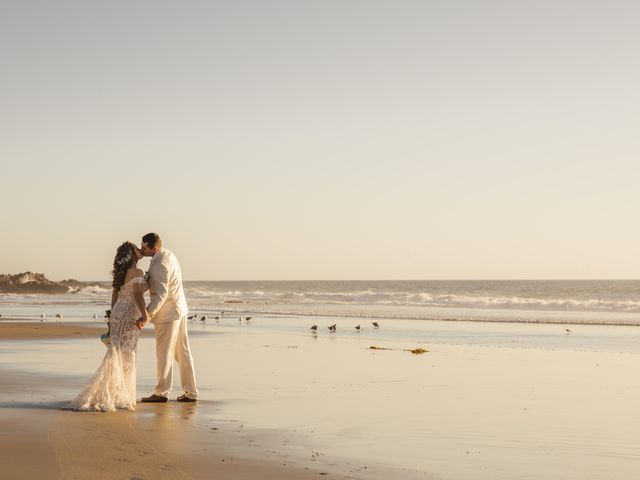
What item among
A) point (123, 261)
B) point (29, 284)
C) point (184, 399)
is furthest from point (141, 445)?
point (29, 284)

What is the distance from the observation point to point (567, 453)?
24.5 ft

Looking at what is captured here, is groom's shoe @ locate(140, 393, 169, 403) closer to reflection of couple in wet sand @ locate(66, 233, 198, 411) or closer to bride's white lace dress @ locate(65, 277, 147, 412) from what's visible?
reflection of couple in wet sand @ locate(66, 233, 198, 411)

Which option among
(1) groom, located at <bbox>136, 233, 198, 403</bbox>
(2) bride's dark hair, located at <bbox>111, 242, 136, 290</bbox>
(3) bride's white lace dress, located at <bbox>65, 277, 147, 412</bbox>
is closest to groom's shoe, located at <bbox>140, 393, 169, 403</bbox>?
(1) groom, located at <bbox>136, 233, 198, 403</bbox>

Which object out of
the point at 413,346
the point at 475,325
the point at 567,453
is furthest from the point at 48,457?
the point at 475,325

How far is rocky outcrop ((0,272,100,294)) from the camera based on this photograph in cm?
9788

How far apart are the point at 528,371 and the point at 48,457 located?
9.18 meters

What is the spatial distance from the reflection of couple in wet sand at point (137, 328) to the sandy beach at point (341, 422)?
0.28 meters

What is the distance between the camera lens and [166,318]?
10.3 meters

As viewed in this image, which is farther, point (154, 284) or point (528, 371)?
point (528, 371)

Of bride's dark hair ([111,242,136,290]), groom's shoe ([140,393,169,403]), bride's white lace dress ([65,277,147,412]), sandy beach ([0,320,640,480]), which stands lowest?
sandy beach ([0,320,640,480])

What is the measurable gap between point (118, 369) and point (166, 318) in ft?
3.03

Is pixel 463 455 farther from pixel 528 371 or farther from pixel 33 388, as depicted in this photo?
pixel 528 371

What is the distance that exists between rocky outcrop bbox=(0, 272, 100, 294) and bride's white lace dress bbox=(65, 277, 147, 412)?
90.2m

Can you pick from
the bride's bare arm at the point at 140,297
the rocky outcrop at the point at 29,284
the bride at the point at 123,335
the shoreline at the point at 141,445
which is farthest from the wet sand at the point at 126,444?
the rocky outcrop at the point at 29,284
